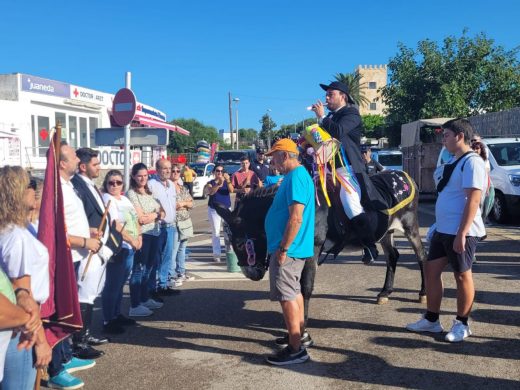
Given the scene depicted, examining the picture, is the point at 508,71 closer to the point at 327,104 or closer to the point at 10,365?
the point at 327,104

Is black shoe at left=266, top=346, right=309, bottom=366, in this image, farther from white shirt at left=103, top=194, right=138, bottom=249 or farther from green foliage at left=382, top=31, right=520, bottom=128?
green foliage at left=382, top=31, right=520, bottom=128

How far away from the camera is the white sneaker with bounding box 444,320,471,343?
4742 mm

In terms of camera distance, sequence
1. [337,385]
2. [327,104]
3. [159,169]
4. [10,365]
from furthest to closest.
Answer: [159,169], [327,104], [337,385], [10,365]

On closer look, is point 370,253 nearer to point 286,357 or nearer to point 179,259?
point 286,357

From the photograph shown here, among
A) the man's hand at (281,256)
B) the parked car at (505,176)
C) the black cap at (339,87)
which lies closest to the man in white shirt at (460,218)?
the black cap at (339,87)

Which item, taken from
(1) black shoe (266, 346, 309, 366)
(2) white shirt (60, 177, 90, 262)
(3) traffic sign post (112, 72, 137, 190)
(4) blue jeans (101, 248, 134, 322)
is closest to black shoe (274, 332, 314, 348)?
(1) black shoe (266, 346, 309, 366)

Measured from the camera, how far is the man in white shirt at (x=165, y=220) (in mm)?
6461

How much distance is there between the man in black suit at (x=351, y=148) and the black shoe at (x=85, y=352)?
9.31 ft

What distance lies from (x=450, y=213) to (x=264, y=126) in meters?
83.5

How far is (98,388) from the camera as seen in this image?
402 cm

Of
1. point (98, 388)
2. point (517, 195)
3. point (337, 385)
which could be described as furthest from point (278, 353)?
point (517, 195)

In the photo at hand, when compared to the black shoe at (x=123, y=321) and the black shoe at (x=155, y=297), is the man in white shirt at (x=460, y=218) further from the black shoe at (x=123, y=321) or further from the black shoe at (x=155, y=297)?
the black shoe at (x=155, y=297)

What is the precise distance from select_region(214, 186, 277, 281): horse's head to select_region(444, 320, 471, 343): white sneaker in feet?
6.15

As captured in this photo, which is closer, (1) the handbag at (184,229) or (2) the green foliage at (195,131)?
(1) the handbag at (184,229)
